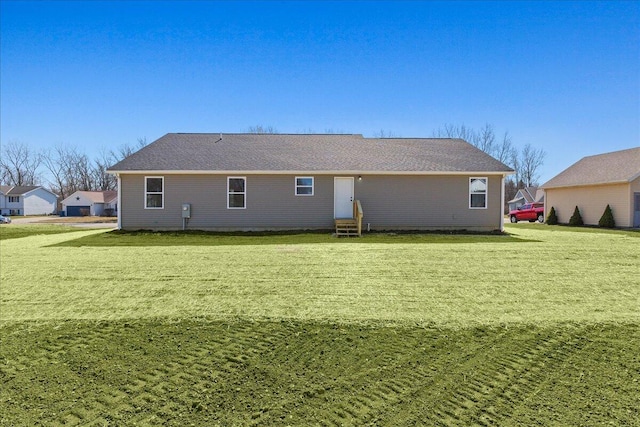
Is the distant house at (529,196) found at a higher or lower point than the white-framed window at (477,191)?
higher

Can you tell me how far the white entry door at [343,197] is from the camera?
16188mm

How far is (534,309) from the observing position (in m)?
5.29

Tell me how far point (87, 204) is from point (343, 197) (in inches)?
1972

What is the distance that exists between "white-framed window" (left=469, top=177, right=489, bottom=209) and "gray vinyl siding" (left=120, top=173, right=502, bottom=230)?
0.17 meters

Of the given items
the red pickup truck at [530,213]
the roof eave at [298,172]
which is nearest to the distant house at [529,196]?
the red pickup truck at [530,213]

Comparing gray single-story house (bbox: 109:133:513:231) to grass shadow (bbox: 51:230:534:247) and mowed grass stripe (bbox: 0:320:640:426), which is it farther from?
mowed grass stripe (bbox: 0:320:640:426)

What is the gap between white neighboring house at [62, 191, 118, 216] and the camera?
177 ft

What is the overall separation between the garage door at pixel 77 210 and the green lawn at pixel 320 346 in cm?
5254

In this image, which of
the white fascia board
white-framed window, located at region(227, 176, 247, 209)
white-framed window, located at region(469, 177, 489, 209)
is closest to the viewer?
the white fascia board

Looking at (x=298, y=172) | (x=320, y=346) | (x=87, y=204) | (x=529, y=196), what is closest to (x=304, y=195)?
(x=298, y=172)

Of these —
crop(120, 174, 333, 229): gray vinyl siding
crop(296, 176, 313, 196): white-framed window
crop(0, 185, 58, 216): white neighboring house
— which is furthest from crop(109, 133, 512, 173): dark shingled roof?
crop(0, 185, 58, 216): white neighboring house

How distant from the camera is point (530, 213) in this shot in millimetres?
29578

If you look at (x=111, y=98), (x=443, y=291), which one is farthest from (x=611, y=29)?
(x=111, y=98)

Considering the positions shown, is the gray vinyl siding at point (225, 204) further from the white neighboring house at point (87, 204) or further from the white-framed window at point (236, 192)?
the white neighboring house at point (87, 204)
